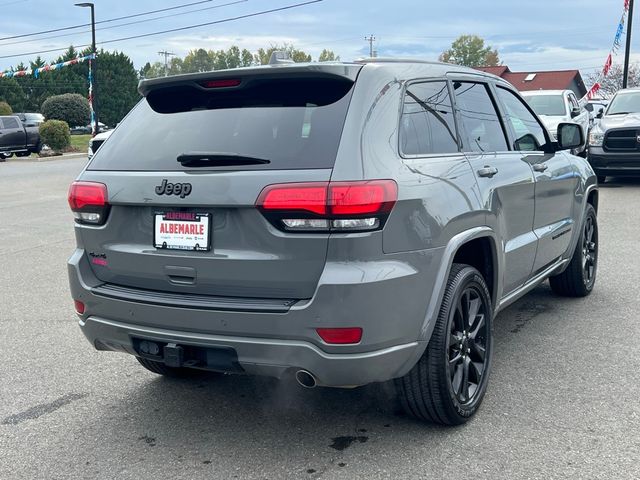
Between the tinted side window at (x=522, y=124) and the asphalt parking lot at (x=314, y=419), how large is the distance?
1337mm

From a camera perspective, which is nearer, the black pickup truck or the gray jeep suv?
the gray jeep suv

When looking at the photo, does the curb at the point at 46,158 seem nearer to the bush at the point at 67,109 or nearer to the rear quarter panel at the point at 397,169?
the rear quarter panel at the point at 397,169

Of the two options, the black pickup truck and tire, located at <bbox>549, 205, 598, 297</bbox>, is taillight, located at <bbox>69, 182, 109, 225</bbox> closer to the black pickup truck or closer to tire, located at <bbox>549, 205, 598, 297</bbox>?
tire, located at <bbox>549, 205, 598, 297</bbox>

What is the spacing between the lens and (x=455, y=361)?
3584mm

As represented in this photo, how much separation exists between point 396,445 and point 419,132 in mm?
1502

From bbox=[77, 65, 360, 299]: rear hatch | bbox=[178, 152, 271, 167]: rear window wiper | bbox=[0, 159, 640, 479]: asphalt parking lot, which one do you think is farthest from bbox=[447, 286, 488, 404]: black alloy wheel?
bbox=[178, 152, 271, 167]: rear window wiper

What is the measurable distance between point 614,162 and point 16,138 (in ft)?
78.5

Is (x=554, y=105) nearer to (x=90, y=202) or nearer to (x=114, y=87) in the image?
(x=90, y=202)

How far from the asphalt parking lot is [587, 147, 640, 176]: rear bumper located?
8.84 metres

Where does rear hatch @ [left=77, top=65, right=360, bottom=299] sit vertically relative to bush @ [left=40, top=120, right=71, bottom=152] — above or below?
above

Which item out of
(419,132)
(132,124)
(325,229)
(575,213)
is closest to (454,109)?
(419,132)

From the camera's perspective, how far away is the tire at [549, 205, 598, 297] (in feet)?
19.2

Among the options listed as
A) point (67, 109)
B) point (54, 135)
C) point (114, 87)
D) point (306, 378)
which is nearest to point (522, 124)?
point (306, 378)

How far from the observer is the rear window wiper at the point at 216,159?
314 centimetres
